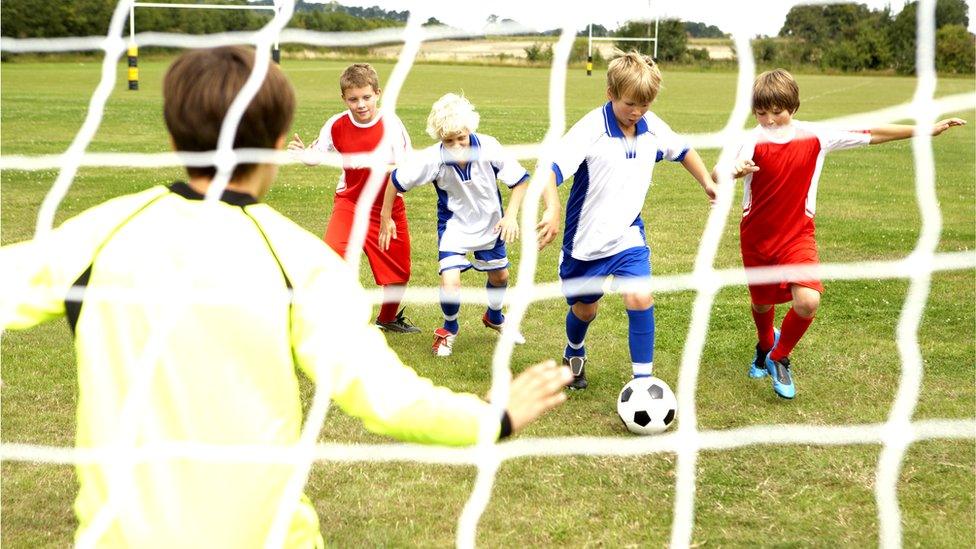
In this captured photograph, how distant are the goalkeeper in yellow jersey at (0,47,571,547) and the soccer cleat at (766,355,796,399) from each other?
2733 millimetres

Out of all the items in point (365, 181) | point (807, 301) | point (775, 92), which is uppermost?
point (775, 92)

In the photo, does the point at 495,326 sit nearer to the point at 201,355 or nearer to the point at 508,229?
the point at 508,229

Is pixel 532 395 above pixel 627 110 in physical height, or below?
below

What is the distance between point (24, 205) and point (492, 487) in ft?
21.0

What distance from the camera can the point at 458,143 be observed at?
4844mm

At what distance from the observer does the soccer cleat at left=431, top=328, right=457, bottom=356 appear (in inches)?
197

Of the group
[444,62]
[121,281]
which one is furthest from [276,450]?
[444,62]

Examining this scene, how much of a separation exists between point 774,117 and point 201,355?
314cm

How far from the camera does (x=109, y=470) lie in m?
1.79

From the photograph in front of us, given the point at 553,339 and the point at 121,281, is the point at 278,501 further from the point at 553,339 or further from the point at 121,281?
the point at 553,339

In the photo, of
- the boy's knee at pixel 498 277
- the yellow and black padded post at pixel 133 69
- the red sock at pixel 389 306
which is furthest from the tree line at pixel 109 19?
the boy's knee at pixel 498 277

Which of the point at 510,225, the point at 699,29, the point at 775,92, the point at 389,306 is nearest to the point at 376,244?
the point at 389,306

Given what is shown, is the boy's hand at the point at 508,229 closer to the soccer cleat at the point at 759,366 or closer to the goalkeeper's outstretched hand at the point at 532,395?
the soccer cleat at the point at 759,366

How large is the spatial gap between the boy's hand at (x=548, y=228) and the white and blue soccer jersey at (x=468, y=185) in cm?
95
